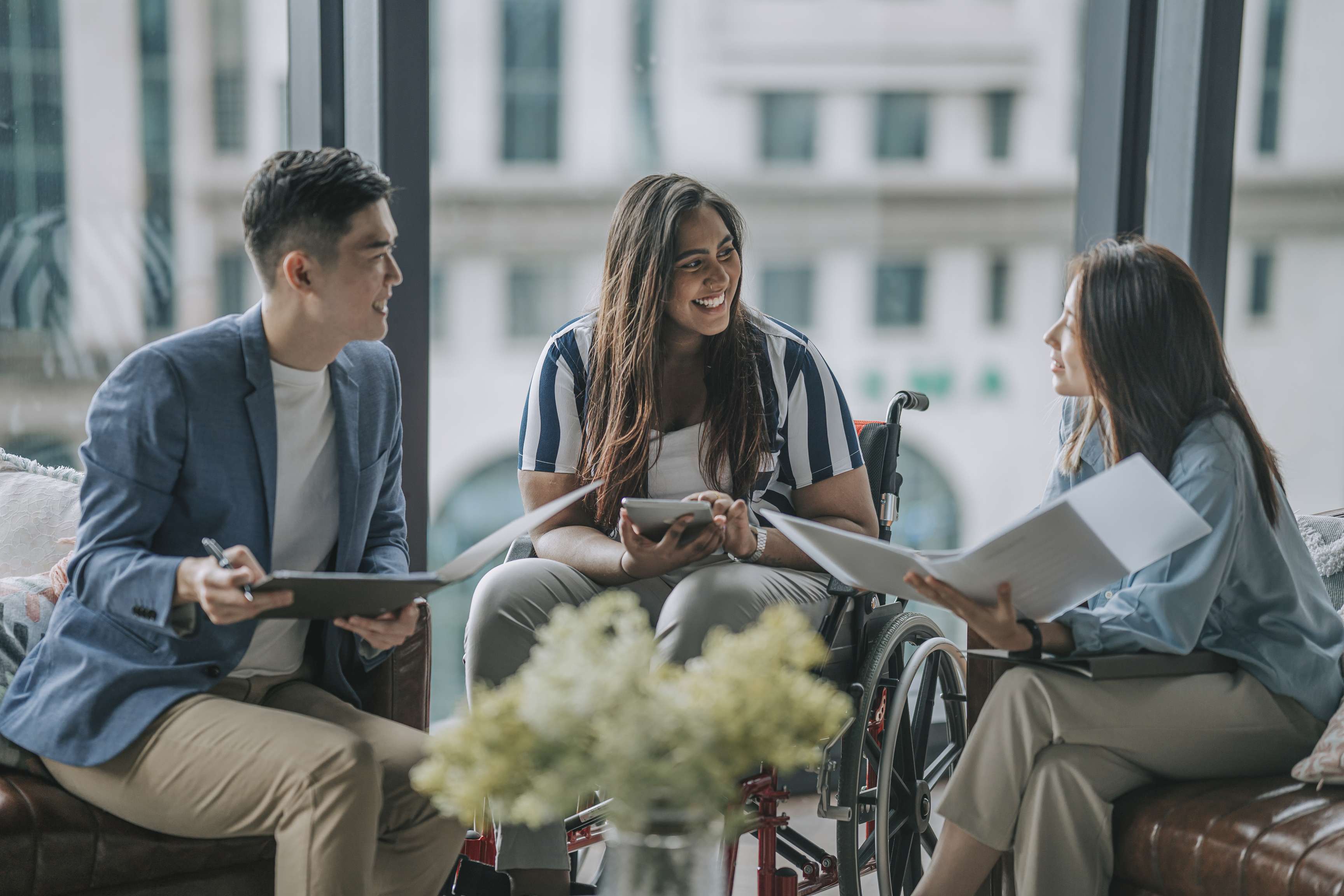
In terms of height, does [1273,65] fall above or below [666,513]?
above

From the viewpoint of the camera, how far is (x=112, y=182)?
7.84ft

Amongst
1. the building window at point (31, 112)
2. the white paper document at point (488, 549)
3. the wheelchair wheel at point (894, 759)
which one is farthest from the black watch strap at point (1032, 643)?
the building window at point (31, 112)

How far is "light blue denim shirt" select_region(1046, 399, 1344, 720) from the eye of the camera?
68.2 inches

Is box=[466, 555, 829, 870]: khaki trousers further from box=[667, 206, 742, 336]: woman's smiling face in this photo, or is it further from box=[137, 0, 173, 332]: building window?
box=[137, 0, 173, 332]: building window

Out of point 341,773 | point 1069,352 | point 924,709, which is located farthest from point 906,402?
point 341,773

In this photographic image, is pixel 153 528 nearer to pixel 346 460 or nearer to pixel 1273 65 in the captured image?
pixel 346 460

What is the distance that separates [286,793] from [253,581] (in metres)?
0.27

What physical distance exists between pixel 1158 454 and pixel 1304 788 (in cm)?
53

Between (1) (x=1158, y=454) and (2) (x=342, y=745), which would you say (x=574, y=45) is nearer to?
(1) (x=1158, y=454)

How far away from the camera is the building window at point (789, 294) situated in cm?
295

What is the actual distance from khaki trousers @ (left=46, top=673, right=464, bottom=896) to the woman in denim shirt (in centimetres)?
76

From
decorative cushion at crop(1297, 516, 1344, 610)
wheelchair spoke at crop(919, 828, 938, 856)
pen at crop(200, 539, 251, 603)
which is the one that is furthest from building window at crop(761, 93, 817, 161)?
pen at crop(200, 539, 251, 603)

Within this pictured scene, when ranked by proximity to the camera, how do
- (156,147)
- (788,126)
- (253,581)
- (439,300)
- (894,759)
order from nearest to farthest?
(253,581) → (894,759) → (156,147) → (439,300) → (788,126)

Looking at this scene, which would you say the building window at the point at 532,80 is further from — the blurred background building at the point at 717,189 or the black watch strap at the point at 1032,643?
the black watch strap at the point at 1032,643
